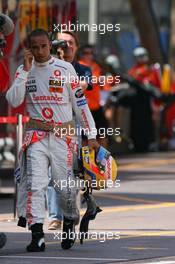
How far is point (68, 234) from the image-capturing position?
36.2 ft

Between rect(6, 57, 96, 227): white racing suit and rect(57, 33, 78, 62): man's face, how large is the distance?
137cm

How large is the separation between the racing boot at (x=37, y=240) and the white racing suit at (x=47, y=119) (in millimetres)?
67

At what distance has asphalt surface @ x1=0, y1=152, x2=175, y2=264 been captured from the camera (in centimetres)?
1046

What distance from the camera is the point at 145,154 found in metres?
24.5

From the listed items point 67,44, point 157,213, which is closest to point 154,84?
point 157,213

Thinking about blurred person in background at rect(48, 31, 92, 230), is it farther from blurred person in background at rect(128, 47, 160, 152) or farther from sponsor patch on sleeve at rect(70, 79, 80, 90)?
blurred person in background at rect(128, 47, 160, 152)

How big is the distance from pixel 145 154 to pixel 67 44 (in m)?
12.4

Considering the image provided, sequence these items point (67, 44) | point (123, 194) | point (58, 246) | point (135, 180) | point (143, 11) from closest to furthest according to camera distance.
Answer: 1. point (58, 246)
2. point (67, 44)
3. point (123, 194)
4. point (135, 180)
5. point (143, 11)

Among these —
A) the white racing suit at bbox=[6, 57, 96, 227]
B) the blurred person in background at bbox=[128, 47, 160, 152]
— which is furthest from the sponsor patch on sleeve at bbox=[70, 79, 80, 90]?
the blurred person in background at bbox=[128, 47, 160, 152]

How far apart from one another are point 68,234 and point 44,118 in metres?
1.08

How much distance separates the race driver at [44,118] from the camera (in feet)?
35.1

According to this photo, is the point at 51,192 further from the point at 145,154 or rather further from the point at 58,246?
the point at 145,154

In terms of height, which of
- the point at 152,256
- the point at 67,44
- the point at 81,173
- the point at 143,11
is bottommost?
the point at 152,256

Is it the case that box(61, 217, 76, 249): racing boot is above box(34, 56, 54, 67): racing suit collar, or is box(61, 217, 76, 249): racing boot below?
below
